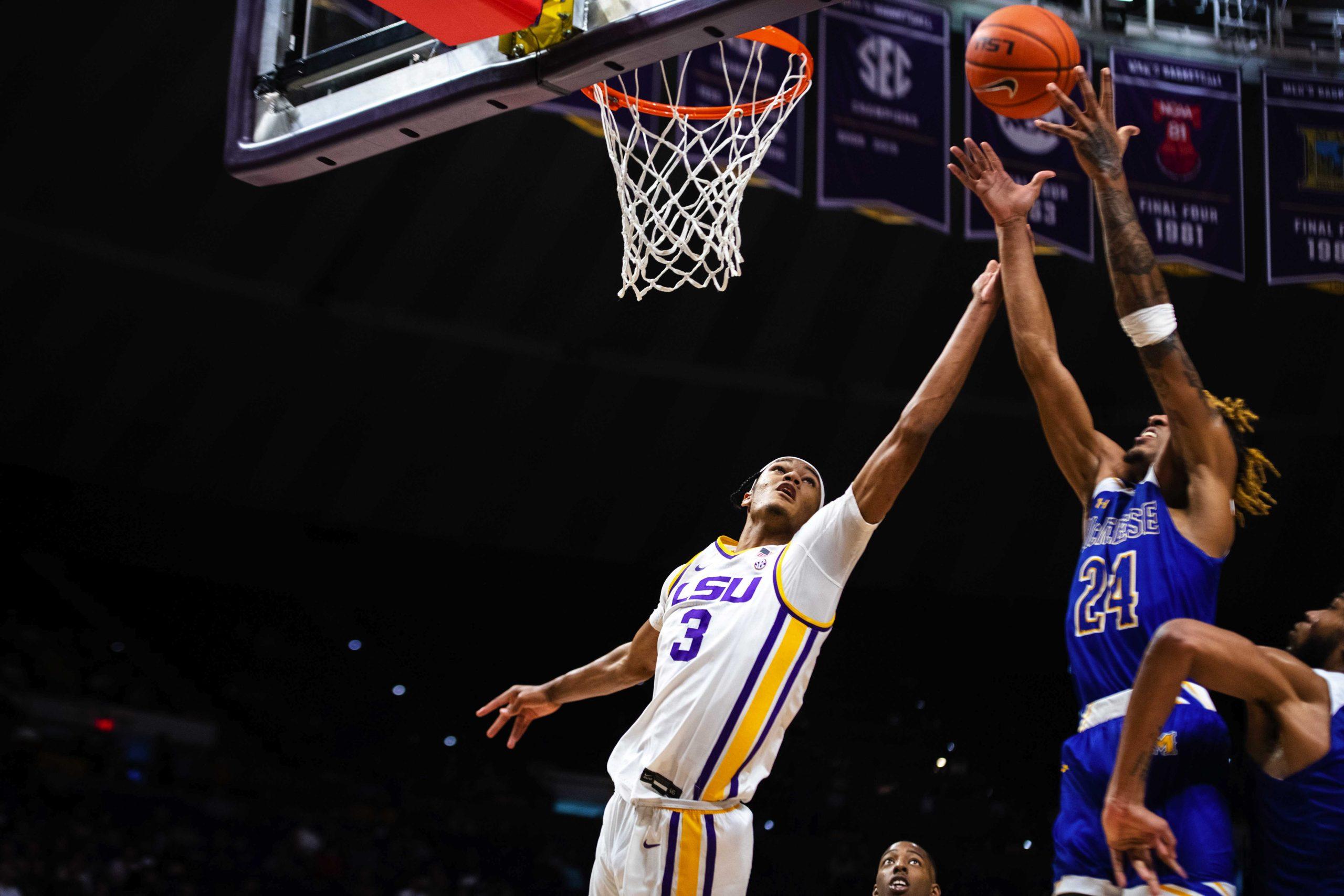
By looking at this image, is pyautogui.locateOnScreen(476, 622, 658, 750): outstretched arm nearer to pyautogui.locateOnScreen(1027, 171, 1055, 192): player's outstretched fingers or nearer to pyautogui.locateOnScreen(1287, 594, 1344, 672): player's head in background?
pyautogui.locateOnScreen(1027, 171, 1055, 192): player's outstretched fingers

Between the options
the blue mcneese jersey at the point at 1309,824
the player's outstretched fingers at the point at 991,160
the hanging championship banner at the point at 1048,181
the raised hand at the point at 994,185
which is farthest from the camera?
the hanging championship banner at the point at 1048,181

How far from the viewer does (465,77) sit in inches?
157

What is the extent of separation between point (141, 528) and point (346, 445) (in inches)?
102

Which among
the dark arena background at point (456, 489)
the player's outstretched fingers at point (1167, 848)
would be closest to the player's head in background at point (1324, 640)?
the player's outstretched fingers at point (1167, 848)

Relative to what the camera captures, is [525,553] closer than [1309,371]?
No

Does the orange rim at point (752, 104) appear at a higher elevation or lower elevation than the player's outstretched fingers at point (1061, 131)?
higher

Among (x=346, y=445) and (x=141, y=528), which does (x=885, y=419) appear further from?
(x=141, y=528)

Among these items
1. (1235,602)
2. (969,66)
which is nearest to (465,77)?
(969,66)

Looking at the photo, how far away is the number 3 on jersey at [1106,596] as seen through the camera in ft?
10.7

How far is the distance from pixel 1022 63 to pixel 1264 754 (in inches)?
94.9

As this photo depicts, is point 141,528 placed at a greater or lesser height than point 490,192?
lesser

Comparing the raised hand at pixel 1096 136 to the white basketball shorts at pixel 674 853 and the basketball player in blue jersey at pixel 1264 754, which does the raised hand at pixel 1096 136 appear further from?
the white basketball shorts at pixel 674 853

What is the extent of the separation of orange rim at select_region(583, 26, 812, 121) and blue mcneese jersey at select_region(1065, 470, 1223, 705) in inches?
86.2

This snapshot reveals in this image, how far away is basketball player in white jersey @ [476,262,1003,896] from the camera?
3764mm
